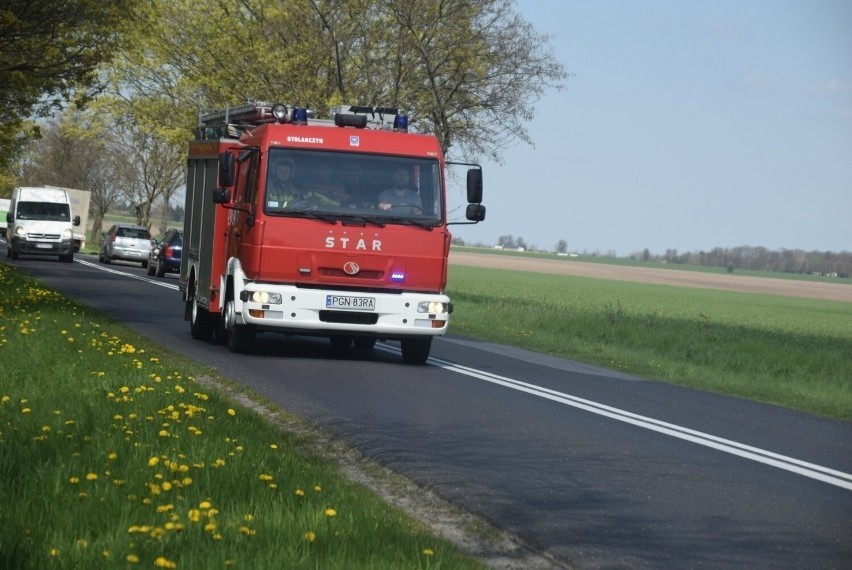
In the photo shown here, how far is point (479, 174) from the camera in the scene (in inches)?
636

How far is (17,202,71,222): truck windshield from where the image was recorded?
51531mm

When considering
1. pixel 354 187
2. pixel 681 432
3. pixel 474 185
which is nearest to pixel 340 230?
pixel 354 187

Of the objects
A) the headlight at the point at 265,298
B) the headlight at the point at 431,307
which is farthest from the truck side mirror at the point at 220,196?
the headlight at the point at 431,307

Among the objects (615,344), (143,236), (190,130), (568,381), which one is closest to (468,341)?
(615,344)

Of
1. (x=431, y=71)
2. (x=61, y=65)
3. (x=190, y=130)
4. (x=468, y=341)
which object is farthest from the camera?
(x=190, y=130)

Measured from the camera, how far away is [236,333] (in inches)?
677

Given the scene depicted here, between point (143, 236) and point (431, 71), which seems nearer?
point (431, 71)

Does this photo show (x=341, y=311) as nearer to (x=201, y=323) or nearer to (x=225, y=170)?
(x=225, y=170)

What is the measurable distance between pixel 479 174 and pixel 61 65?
11.8 metres

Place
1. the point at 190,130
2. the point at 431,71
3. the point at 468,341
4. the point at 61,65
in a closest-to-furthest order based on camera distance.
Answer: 1. the point at 468,341
2. the point at 61,65
3. the point at 431,71
4. the point at 190,130

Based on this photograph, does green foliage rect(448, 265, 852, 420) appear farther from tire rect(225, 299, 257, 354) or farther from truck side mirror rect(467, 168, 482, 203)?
tire rect(225, 299, 257, 354)

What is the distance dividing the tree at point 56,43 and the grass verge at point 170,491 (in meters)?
13.0

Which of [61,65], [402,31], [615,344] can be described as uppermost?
[402,31]

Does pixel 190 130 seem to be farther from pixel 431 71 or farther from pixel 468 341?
pixel 468 341
